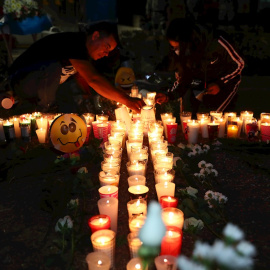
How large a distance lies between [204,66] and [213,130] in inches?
63.0

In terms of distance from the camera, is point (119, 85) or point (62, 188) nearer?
point (62, 188)

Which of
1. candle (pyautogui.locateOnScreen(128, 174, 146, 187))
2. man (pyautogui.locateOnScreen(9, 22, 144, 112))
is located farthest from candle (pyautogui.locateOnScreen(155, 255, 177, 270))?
man (pyautogui.locateOnScreen(9, 22, 144, 112))

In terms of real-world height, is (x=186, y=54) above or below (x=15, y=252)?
above

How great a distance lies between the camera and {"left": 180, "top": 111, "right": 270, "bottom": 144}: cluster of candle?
4.58 metres

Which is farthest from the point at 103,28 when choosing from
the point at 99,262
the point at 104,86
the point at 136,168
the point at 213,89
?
the point at 99,262

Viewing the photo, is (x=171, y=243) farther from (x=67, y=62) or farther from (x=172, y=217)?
(x=67, y=62)

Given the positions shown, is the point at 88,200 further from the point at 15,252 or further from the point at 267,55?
the point at 267,55

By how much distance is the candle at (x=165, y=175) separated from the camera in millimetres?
3055

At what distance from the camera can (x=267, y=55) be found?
10688 millimetres

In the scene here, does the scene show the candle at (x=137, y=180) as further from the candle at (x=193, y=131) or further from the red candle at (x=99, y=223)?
the candle at (x=193, y=131)

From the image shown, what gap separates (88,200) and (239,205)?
4.73 ft

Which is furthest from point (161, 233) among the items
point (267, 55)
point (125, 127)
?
point (267, 55)

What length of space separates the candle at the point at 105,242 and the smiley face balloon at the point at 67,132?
1827 mm

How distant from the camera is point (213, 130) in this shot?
182 inches
